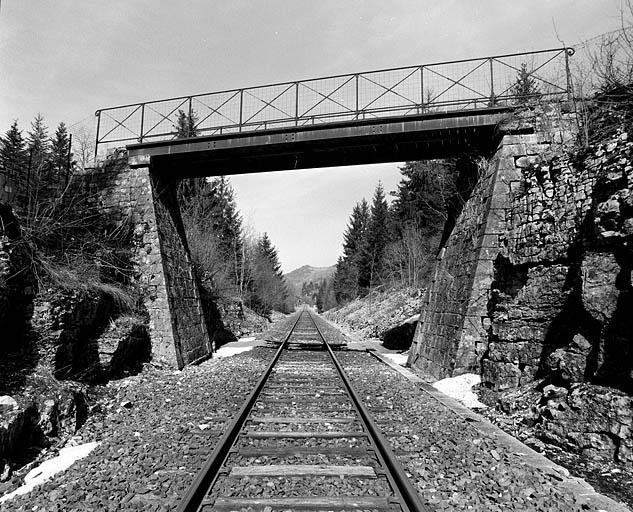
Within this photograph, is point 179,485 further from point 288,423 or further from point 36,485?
point 288,423

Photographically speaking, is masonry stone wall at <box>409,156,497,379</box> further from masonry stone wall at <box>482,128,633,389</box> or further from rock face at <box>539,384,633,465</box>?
rock face at <box>539,384,633,465</box>

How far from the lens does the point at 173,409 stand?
6973 millimetres

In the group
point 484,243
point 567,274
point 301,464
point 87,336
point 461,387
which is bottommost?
point 461,387

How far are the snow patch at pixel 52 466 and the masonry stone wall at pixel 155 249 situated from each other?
618 cm

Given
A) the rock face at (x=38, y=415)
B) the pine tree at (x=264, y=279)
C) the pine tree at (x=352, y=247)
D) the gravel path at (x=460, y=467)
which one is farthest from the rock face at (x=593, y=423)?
the pine tree at (x=352, y=247)

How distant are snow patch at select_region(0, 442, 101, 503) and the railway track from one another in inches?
66.9

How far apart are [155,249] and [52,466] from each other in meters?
8.10

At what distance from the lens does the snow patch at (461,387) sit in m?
8.05

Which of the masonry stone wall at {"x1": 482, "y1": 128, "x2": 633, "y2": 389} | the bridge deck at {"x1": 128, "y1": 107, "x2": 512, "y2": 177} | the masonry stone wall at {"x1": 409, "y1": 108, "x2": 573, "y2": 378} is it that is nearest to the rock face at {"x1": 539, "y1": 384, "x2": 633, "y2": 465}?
the masonry stone wall at {"x1": 482, "y1": 128, "x2": 633, "y2": 389}

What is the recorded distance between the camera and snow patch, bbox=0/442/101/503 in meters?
4.25

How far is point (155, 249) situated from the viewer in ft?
Answer: 41.0

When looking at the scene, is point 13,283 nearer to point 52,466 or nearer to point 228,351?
point 52,466

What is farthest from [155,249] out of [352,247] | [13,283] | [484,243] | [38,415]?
→ [352,247]

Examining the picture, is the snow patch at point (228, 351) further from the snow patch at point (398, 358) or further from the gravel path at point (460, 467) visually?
the gravel path at point (460, 467)
